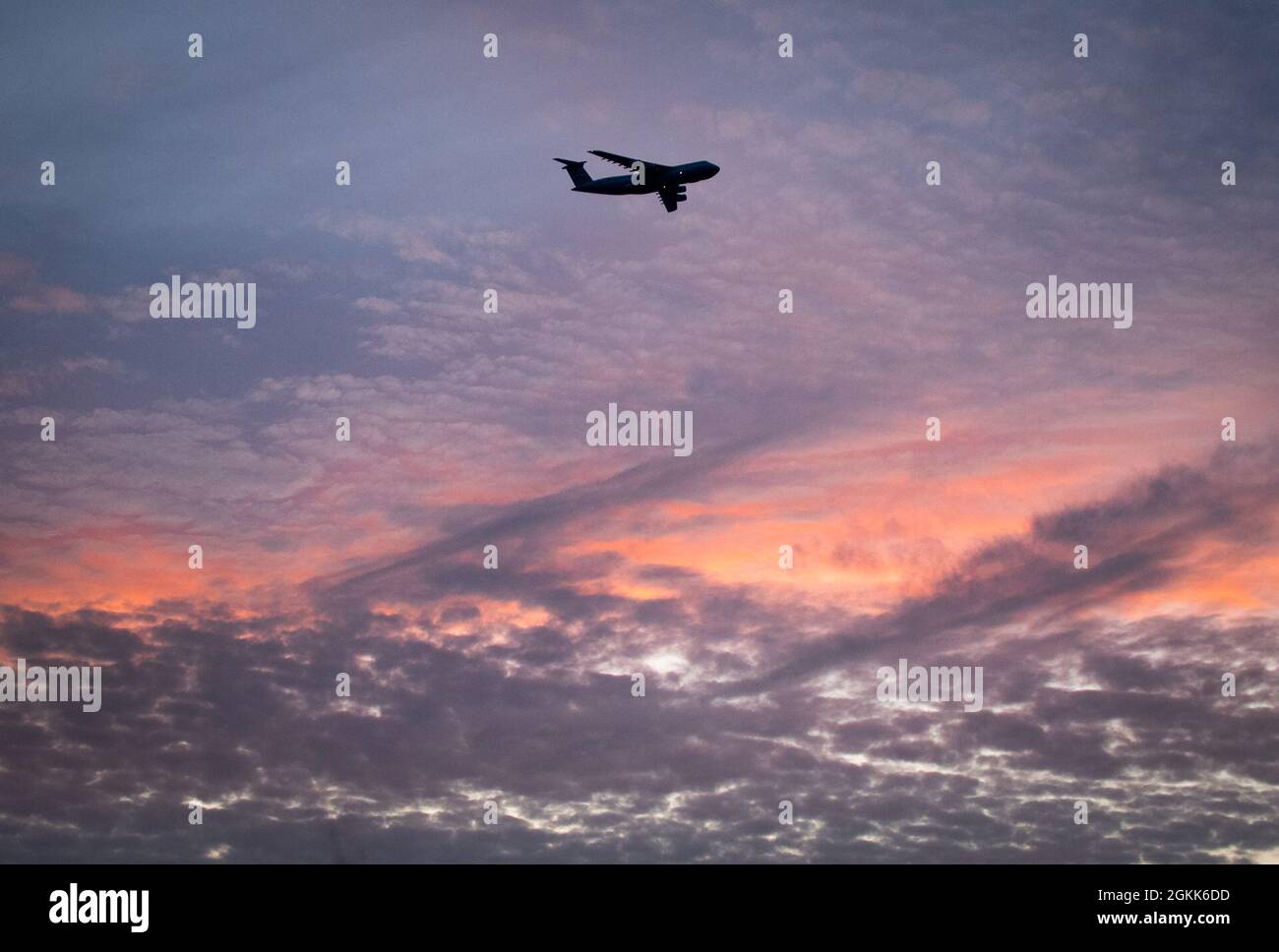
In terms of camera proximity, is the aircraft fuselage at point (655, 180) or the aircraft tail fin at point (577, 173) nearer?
the aircraft fuselage at point (655, 180)

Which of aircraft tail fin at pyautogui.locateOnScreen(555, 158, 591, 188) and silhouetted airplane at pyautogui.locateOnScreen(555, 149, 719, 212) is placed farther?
aircraft tail fin at pyautogui.locateOnScreen(555, 158, 591, 188)

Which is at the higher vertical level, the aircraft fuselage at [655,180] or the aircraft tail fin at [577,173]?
the aircraft tail fin at [577,173]

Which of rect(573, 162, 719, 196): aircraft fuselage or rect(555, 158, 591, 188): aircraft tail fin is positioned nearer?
rect(573, 162, 719, 196): aircraft fuselage

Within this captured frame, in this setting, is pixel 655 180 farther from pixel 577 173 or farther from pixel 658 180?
pixel 577 173

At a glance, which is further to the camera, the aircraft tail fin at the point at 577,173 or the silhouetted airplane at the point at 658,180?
the aircraft tail fin at the point at 577,173

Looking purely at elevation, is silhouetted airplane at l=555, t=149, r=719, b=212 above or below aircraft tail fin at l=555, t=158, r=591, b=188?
below

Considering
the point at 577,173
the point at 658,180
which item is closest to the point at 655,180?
the point at 658,180

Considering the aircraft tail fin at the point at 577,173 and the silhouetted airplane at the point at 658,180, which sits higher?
the aircraft tail fin at the point at 577,173
